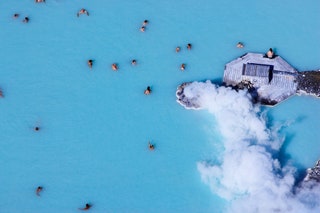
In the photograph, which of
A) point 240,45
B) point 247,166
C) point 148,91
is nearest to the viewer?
point 247,166

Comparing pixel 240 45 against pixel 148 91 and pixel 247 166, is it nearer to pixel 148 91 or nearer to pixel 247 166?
pixel 148 91

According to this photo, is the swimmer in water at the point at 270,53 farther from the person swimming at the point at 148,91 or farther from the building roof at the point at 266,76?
the person swimming at the point at 148,91

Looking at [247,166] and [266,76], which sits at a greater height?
[266,76]

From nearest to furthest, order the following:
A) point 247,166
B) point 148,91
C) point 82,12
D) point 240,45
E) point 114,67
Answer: point 247,166 → point 148,91 → point 114,67 → point 240,45 → point 82,12

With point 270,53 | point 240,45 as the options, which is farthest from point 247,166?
point 240,45

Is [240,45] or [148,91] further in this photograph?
[240,45]

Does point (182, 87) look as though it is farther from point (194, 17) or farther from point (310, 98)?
point (310, 98)

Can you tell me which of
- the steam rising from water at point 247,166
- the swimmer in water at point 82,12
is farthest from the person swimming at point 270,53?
the swimmer in water at point 82,12
